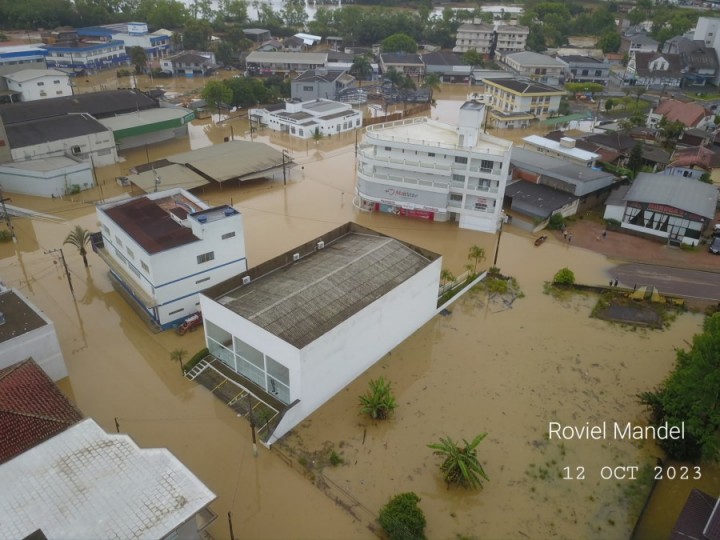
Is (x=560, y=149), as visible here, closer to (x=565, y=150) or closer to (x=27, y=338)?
(x=565, y=150)

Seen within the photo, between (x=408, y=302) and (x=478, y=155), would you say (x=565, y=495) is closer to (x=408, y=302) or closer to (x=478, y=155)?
(x=408, y=302)

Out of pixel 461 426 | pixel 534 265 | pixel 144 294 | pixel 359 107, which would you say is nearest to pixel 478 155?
pixel 534 265

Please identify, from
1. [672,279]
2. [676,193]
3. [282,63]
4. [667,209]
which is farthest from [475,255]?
[282,63]

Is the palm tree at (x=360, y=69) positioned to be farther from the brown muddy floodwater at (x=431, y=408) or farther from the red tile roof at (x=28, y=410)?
the red tile roof at (x=28, y=410)

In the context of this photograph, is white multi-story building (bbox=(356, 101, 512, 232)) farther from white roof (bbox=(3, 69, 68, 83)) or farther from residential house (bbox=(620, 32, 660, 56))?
residential house (bbox=(620, 32, 660, 56))

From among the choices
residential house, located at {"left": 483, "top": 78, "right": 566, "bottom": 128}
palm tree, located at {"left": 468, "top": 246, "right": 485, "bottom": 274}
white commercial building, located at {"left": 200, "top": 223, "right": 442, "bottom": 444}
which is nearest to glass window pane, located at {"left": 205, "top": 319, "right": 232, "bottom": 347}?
white commercial building, located at {"left": 200, "top": 223, "right": 442, "bottom": 444}
